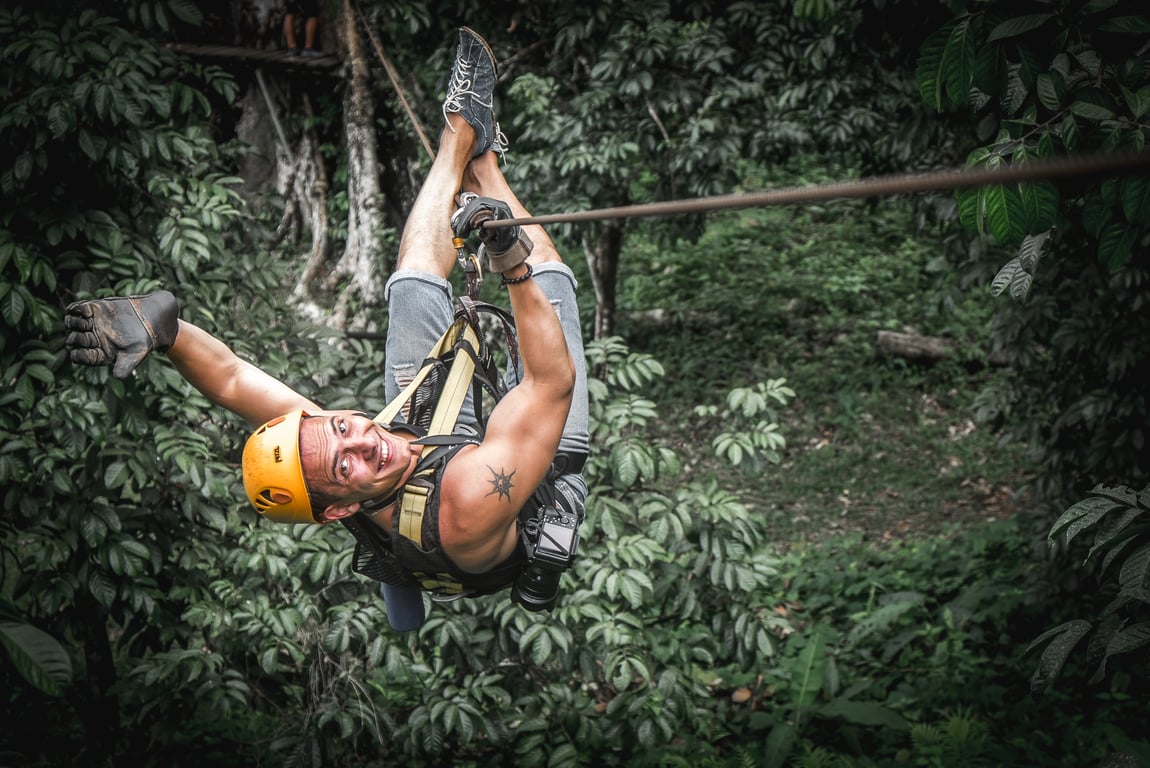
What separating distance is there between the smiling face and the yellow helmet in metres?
0.02

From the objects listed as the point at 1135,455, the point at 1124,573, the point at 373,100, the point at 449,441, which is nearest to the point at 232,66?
the point at 373,100

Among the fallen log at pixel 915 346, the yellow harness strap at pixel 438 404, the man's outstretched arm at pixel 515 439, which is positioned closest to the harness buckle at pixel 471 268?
the yellow harness strap at pixel 438 404

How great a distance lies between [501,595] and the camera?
3.67 metres

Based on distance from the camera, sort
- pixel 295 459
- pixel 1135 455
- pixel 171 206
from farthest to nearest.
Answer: pixel 1135 455 → pixel 171 206 → pixel 295 459

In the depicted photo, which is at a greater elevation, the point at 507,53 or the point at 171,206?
the point at 507,53

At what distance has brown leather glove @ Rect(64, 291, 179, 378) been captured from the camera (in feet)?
7.18

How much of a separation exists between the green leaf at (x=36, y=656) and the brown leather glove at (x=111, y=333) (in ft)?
2.64

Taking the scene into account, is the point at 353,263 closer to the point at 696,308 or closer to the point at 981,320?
the point at 696,308

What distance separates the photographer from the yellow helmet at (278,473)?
2207 millimetres

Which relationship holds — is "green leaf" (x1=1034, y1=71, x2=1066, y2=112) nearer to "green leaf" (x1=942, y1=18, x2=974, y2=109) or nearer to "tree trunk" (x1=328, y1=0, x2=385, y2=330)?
"green leaf" (x1=942, y1=18, x2=974, y2=109)

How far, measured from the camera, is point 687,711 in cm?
373

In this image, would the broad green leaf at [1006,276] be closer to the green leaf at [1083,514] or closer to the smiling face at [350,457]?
the green leaf at [1083,514]

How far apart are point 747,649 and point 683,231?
12.0 feet

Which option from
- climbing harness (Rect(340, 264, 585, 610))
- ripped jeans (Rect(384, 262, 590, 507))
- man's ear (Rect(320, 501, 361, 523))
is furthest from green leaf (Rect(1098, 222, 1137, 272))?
man's ear (Rect(320, 501, 361, 523))
